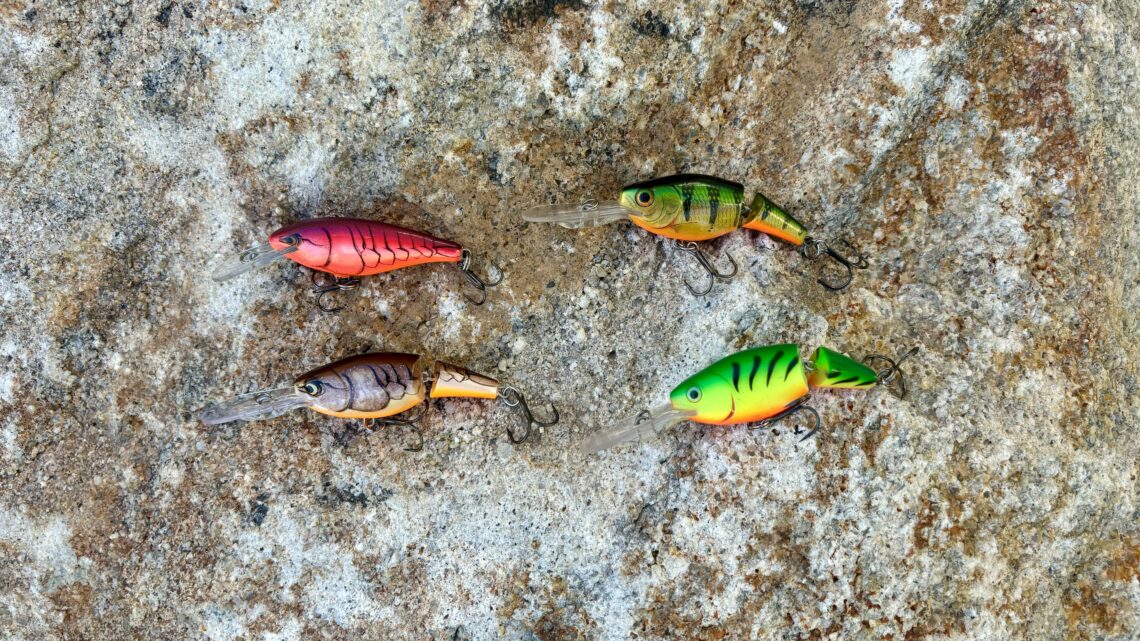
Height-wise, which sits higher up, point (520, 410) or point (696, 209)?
point (696, 209)

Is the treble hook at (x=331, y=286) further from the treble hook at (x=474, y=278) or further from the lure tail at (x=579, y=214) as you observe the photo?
the lure tail at (x=579, y=214)

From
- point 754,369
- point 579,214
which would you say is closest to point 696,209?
point 579,214

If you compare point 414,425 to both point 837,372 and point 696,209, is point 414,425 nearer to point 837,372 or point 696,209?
point 696,209

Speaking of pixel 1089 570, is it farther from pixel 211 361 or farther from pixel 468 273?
pixel 211 361

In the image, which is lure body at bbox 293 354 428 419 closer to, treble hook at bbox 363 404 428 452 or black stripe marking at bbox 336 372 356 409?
black stripe marking at bbox 336 372 356 409

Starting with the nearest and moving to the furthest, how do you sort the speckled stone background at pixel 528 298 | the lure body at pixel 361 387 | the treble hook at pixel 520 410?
1. the lure body at pixel 361 387
2. the speckled stone background at pixel 528 298
3. the treble hook at pixel 520 410

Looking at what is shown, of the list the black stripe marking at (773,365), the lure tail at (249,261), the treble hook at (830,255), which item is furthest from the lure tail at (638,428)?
the lure tail at (249,261)

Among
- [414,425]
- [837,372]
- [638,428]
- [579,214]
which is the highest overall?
[579,214]
